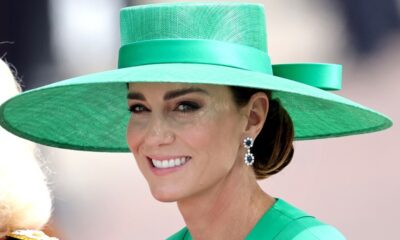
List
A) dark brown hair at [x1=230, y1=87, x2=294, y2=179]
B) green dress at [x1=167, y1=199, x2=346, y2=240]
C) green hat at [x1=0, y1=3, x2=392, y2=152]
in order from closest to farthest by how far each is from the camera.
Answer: green hat at [x1=0, y1=3, x2=392, y2=152]
green dress at [x1=167, y1=199, x2=346, y2=240]
dark brown hair at [x1=230, y1=87, x2=294, y2=179]

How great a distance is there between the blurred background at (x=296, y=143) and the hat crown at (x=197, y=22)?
3.37ft

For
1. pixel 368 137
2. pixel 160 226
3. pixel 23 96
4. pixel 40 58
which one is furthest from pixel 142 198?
pixel 23 96

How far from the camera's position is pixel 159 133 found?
6.51 ft

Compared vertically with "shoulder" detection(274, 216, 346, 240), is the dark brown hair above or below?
above

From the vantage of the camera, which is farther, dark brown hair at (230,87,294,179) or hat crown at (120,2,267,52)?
dark brown hair at (230,87,294,179)

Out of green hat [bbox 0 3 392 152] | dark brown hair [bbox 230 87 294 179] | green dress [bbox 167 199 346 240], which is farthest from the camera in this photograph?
dark brown hair [bbox 230 87 294 179]

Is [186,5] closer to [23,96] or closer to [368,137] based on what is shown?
[23,96]

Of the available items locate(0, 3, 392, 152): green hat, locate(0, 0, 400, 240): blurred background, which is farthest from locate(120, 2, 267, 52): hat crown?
locate(0, 0, 400, 240): blurred background

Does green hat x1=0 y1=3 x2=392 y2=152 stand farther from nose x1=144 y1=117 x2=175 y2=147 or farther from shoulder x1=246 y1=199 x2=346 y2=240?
shoulder x1=246 y1=199 x2=346 y2=240

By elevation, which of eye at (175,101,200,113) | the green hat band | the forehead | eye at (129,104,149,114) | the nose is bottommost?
the nose

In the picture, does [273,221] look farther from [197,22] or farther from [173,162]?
[197,22]

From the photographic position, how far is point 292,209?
2.12 metres

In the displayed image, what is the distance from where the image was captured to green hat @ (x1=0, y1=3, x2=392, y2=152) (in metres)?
1.91

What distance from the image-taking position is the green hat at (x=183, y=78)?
1.91m
